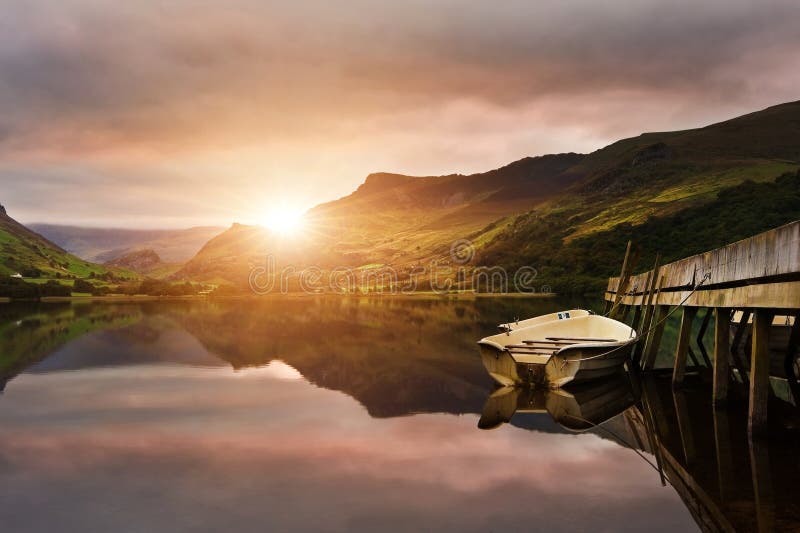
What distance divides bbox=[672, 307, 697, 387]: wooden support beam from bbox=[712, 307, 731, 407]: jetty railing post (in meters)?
2.67

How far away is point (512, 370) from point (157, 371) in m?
18.1

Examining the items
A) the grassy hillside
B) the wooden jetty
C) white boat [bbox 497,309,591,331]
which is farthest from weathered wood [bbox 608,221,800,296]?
the grassy hillside

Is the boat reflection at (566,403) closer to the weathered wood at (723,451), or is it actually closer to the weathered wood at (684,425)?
the weathered wood at (684,425)

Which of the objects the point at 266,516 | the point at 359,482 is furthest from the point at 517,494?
the point at 266,516

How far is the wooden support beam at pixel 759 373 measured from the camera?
44.9 feet

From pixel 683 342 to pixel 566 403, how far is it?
506 centimetres

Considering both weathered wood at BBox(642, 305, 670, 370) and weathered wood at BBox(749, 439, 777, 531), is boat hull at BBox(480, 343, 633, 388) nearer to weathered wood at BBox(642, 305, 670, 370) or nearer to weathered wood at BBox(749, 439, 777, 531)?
weathered wood at BBox(642, 305, 670, 370)

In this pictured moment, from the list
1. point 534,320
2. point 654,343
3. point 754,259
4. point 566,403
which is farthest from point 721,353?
point 534,320

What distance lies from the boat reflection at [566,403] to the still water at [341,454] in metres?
0.11

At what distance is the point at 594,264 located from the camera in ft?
507

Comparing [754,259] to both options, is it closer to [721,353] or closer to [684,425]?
[721,353]

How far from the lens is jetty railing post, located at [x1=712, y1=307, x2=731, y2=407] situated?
17219 millimetres

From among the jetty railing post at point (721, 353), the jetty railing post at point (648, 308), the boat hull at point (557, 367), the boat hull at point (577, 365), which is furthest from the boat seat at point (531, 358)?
the jetty railing post at point (648, 308)

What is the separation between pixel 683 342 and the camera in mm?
20938
